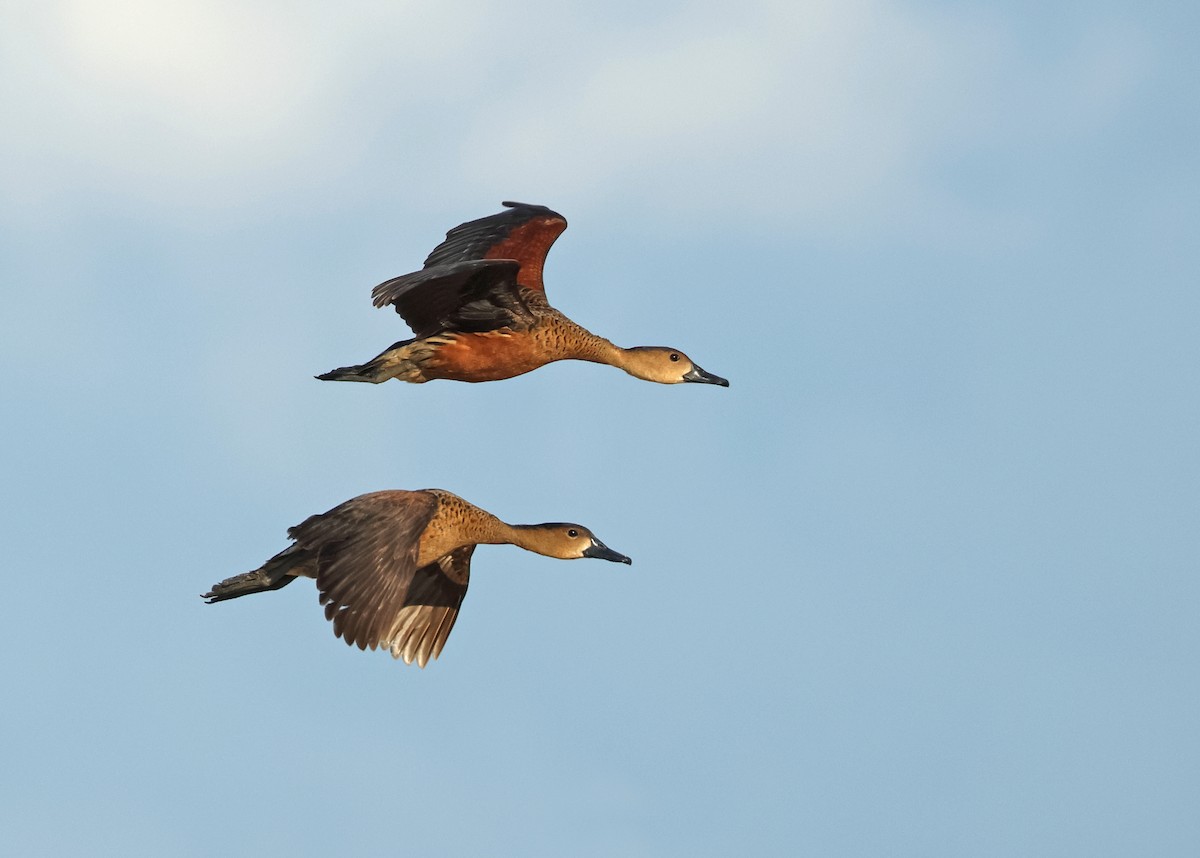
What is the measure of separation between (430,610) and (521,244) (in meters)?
3.41

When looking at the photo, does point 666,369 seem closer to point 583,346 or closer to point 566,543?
point 583,346

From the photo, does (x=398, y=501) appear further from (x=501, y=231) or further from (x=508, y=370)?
(x=501, y=231)

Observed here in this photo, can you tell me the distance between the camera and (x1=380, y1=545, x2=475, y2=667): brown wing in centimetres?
1620

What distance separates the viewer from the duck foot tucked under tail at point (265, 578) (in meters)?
15.5

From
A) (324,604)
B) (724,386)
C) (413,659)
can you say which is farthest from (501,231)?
(324,604)

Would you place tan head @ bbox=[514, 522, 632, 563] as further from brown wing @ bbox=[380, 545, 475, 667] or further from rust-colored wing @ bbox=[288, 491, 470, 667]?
rust-colored wing @ bbox=[288, 491, 470, 667]

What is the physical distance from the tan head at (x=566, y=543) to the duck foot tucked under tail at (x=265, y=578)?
1940 mm

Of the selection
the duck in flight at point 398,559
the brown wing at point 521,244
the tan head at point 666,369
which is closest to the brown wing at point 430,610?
the duck in flight at point 398,559

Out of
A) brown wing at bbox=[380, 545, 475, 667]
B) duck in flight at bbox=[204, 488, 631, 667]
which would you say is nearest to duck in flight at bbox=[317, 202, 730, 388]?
duck in flight at bbox=[204, 488, 631, 667]

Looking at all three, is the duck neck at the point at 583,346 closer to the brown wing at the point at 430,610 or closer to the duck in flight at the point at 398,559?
the duck in flight at the point at 398,559

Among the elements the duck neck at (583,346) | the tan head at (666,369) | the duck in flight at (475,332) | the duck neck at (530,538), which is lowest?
A: the duck neck at (530,538)

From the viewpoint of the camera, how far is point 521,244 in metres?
17.9

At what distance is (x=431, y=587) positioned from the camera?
53.4ft

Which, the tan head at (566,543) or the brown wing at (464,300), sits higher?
the brown wing at (464,300)
